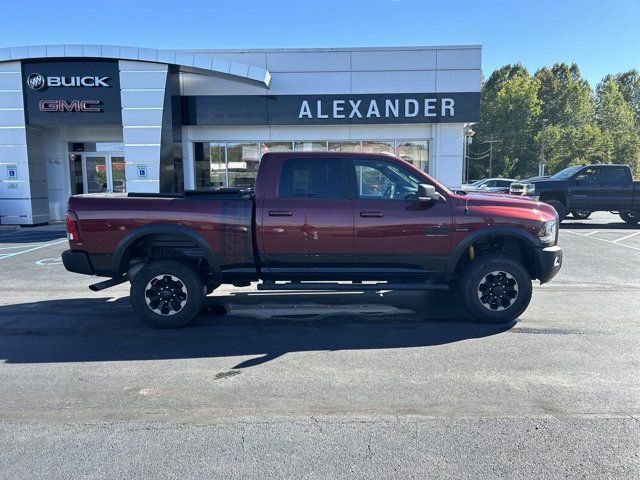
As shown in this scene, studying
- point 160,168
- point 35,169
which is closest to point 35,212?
point 35,169

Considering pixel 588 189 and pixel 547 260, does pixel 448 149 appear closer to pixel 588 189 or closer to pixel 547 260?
pixel 588 189

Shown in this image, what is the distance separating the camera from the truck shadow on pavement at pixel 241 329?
4.94 meters

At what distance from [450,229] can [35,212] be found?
602 inches

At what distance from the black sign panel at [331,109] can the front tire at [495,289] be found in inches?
432

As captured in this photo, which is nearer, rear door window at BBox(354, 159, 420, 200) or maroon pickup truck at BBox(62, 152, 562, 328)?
maroon pickup truck at BBox(62, 152, 562, 328)

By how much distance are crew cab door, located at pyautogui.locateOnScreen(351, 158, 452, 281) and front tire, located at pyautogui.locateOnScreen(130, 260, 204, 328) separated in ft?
6.40

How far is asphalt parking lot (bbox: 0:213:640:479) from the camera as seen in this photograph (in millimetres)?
2986

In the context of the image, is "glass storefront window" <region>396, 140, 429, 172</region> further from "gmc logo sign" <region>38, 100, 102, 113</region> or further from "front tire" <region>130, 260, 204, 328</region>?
"front tire" <region>130, 260, 204, 328</region>

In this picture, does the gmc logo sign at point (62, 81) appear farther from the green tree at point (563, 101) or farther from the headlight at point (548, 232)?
the green tree at point (563, 101)

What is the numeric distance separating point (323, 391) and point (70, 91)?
1501 centimetres

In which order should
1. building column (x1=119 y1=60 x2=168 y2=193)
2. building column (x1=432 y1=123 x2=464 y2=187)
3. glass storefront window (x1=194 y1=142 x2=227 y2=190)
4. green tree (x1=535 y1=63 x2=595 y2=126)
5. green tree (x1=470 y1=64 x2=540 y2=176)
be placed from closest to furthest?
building column (x1=119 y1=60 x2=168 y2=193) < building column (x1=432 y1=123 x2=464 y2=187) < glass storefront window (x1=194 y1=142 x2=227 y2=190) < green tree (x1=470 y1=64 x2=540 y2=176) < green tree (x1=535 y1=63 x2=595 y2=126)

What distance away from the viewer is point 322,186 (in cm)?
581

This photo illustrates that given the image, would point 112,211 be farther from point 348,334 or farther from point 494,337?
point 494,337

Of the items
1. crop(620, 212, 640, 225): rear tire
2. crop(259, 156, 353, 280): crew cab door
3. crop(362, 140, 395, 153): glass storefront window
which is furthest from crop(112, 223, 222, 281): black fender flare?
crop(620, 212, 640, 225): rear tire
